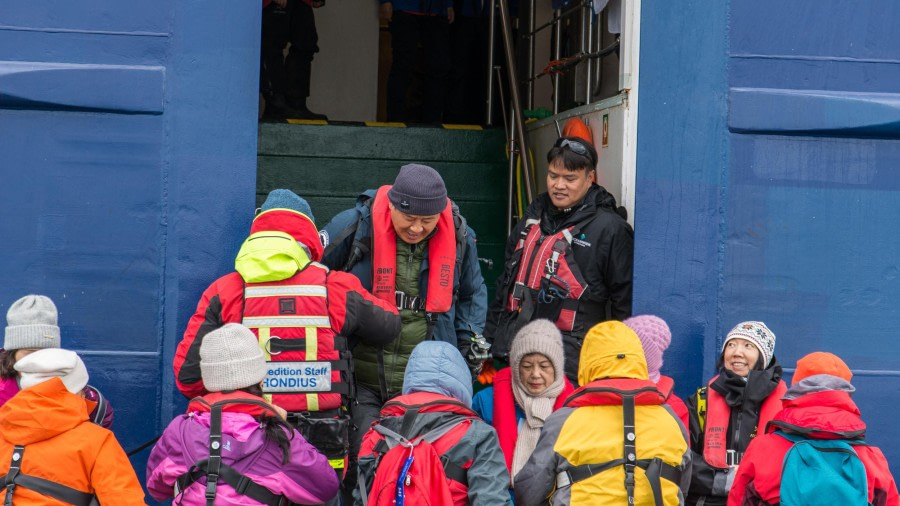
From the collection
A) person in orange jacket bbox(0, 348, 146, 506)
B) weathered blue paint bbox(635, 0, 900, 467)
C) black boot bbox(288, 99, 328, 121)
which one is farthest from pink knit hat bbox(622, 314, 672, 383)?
black boot bbox(288, 99, 328, 121)

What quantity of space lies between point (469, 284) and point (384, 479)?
55.9 inches

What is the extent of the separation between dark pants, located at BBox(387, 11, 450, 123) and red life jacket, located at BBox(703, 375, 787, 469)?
4.82 metres

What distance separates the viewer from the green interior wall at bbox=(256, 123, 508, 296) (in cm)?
723

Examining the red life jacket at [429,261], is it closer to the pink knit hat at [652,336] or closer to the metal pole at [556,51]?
the pink knit hat at [652,336]

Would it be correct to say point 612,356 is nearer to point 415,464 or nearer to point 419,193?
point 415,464

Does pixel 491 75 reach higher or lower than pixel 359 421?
higher

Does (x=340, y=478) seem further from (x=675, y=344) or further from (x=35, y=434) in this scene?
(x=675, y=344)

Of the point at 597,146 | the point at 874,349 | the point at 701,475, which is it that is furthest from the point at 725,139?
the point at 701,475

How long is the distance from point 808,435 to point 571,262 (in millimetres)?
1491

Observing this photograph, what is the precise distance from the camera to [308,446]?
4039mm

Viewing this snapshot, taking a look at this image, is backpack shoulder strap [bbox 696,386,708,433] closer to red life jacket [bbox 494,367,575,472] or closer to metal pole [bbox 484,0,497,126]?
red life jacket [bbox 494,367,575,472]

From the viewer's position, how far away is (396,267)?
16.3 feet

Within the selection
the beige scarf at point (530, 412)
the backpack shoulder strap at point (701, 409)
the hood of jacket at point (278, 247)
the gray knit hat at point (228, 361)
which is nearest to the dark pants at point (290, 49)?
the hood of jacket at point (278, 247)

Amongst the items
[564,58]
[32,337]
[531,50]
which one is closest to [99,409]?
[32,337]
